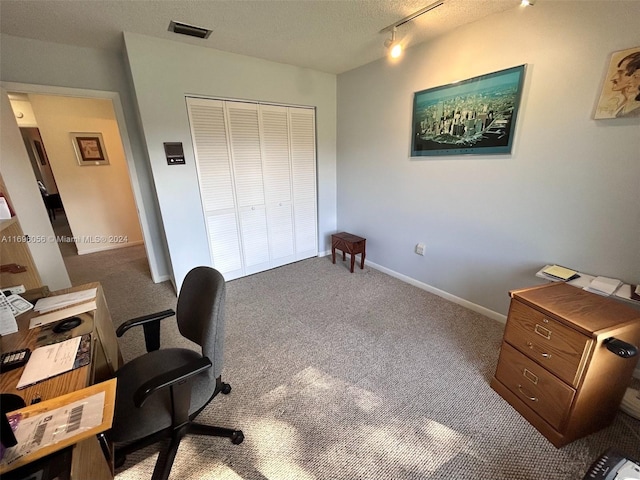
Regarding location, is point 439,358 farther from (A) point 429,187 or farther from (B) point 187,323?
(B) point 187,323

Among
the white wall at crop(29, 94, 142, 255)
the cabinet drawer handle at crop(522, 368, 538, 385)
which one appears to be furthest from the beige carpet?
the white wall at crop(29, 94, 142, 255)

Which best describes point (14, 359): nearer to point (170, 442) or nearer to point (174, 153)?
point (170, 442)

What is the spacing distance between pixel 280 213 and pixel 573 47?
2898 millimetres

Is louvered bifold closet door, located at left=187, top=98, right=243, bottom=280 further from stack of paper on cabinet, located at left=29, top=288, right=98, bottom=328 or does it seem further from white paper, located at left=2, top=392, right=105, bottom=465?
white paper, located at left=2, top=392, right=105, bottom=465

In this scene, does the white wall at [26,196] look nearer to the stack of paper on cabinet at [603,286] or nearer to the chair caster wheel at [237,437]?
the chair caster wheel at [237,437]

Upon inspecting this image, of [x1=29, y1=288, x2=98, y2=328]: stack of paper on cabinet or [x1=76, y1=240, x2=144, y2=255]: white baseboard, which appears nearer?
[x1=29, y1=288, x2=98, y2=328]: stack of paper on cabinet

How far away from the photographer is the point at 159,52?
2.32 meters

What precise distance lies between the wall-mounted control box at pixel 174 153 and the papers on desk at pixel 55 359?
1860 mm

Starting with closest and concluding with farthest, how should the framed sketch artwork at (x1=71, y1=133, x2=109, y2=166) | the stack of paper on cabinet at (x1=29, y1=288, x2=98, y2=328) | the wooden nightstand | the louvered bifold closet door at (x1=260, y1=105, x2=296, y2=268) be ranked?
1. the stack of paper on cabinet at (x1=29, y1=288, x2=98, y2=328)
2. the louvered bifold closet door at (x1=260, y1=105, x2=296, y2=268)
3. the wooden nightstand
4. the framed sketch artwork at (x1=71, y1=133, x2=109, y2=166)

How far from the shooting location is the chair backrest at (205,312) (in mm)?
1104

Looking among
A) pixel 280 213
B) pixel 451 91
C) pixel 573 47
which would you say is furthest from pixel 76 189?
pixel 573 47

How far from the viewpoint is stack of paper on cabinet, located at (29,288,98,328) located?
1329mm

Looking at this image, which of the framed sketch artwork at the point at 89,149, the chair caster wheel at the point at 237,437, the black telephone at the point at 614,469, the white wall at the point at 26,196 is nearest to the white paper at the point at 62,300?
the chair caster wheel at the point at 237,437

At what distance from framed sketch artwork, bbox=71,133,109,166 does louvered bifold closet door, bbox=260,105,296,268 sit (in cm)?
313
